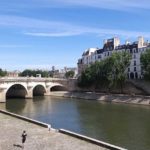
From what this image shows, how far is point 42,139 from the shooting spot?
98.6ft

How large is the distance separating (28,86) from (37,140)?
6327cm

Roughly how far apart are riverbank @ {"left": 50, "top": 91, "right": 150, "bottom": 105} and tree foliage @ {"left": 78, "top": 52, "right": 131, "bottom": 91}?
5.14 metres

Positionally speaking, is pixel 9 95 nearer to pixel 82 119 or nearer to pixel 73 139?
pixel 82 119

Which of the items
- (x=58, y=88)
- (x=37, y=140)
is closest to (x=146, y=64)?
(x=58, y=88)

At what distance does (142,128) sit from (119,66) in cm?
4390

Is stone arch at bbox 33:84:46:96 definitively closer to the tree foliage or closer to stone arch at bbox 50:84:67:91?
stone arch at bbox 50:84:67:91

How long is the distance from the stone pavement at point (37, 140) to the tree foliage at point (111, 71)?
50.1 metres

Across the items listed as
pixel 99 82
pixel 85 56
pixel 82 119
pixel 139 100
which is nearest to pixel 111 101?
pixel 139 100

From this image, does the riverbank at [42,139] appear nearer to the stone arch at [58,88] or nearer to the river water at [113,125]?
the river water at [113,125]

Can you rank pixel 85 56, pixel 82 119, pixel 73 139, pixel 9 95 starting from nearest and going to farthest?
pixel 73 139
pixel 82 119
pixel 9 95
pixel 85 56

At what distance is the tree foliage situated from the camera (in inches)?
3327

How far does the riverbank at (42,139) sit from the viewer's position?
2736cm

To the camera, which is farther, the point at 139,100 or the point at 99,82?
the point at 99,82

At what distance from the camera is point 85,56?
121188 millimetres
